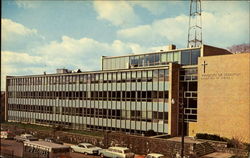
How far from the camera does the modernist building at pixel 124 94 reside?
3778cm

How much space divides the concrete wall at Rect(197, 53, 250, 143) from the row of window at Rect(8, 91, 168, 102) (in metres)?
5.35

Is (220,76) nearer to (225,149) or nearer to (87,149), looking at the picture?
(225,149)

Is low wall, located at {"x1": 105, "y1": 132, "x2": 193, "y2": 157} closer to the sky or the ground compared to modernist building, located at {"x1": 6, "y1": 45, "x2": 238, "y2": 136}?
closer to the ground

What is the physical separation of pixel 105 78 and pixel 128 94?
18.0 feet

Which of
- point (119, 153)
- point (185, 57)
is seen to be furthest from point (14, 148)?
point (185, 57)

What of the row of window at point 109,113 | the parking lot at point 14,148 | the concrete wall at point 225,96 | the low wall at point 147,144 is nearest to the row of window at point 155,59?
the concrete wall at point 225,96

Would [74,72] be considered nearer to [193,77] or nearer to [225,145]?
[193,77]

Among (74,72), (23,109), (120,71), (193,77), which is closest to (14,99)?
(23,109)

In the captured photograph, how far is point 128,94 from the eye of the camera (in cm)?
4209

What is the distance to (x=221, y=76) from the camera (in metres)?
34.0

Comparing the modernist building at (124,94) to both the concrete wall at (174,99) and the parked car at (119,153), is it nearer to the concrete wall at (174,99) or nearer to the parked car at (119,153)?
the concrete wall at (174,99)

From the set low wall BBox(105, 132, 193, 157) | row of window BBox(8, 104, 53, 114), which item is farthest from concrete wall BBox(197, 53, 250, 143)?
row of window BBox(8, 104, 53, 114)

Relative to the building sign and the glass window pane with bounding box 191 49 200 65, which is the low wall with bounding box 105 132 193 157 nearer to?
the building sign

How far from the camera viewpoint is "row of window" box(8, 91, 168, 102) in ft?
128
